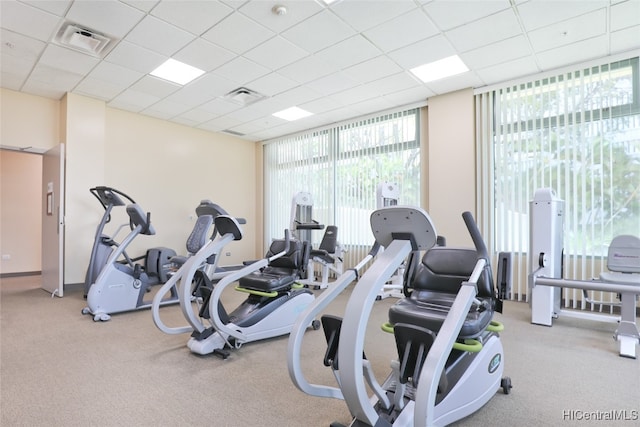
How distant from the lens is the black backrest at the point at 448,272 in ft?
7.30

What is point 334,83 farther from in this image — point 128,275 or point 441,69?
point 128,275

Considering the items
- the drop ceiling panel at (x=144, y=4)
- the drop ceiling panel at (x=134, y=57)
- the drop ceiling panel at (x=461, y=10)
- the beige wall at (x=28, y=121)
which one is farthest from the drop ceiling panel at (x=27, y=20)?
the drop ceiling panel at (x=461, y=10)

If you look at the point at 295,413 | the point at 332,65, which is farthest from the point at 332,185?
the point at 295,413

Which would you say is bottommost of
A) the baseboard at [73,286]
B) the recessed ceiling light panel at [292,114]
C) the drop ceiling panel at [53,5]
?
the baseboard at [73,286]

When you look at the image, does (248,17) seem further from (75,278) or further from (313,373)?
(75,278)

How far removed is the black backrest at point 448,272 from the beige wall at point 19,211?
8.19 metres

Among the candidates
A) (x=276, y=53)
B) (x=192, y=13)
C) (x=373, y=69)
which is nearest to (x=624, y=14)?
(x=373, y=69)

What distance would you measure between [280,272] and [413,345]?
2.28 meters

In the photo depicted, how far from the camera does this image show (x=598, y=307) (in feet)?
14.1

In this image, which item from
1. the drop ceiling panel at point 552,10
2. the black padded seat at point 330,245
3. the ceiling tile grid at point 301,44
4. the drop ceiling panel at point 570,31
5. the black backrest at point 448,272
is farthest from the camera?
the black padded seat at point 330,245

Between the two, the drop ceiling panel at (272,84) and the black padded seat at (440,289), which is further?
the drop ceiling panel at (272,84)

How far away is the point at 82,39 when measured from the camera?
3902 mm

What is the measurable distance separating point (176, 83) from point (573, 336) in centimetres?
575

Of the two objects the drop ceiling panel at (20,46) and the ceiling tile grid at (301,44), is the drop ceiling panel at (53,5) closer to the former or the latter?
the ceiling tile grid at (301,44)
